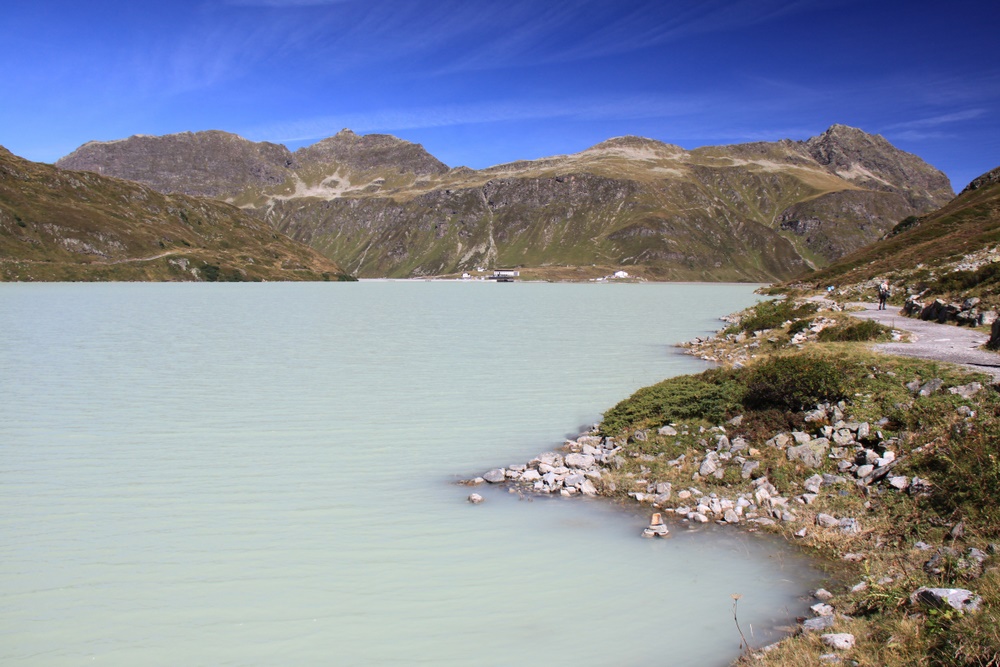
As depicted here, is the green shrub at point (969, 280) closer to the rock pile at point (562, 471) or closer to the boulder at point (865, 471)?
the boulder at point (865, 471)

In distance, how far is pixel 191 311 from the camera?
89.8 metres

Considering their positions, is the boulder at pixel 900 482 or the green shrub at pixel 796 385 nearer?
the boulder at pixel 900 482

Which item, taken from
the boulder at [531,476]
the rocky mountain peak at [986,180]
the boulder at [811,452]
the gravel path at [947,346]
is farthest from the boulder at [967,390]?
the rocky mountain peak at [986,180]

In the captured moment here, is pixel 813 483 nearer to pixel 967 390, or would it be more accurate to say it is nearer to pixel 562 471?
pixel 967 390

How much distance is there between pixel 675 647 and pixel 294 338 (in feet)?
172

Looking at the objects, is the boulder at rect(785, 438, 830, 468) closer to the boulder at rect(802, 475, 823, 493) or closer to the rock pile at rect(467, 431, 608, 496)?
the boulder at rect(802, 475, 823, 493)

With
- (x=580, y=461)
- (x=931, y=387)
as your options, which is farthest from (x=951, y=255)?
(x=580, y=461)

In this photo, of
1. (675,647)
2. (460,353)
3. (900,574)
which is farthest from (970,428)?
(460,353)

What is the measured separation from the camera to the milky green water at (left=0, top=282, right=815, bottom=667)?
1091 centimetres

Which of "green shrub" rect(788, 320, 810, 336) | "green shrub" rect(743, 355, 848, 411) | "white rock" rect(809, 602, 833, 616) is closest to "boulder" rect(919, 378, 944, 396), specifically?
"green shrub" rect(743, 355, 848, 411)

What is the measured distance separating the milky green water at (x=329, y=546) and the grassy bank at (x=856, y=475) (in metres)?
1.37

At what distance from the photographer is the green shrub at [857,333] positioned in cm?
3634

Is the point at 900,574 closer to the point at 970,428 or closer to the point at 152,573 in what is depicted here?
the point at 970,428

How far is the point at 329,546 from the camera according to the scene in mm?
14656
